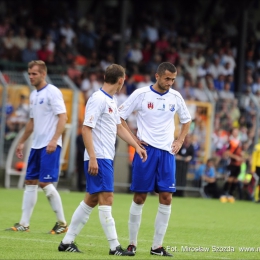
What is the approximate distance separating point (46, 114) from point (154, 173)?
2578mm

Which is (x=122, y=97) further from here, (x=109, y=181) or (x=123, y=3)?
(x=109, y=181)

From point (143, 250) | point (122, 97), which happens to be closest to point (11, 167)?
point (122, 97)

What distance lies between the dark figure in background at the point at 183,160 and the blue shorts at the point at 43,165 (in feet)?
39.5

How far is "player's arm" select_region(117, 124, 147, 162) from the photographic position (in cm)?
880

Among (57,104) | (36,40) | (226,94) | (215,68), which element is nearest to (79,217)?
(57,104)

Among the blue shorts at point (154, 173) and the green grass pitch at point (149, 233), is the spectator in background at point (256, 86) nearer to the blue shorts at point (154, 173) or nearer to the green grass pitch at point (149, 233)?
the green grass pitch at point (149, 233)

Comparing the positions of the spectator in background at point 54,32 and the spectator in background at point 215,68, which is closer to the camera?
Result: the spectator in background at point 54,32

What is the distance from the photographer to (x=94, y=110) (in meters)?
8.53

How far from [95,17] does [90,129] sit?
2238cm

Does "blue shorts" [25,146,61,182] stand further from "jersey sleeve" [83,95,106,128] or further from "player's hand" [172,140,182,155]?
"jersey sleeve" [83,95,106,128]

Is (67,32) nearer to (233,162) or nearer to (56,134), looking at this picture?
(233,162)

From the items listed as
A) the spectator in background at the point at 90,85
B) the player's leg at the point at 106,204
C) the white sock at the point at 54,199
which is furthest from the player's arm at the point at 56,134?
the spectator in background at the point at 90,85

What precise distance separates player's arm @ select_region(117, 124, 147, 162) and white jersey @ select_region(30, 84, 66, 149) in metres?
2.26

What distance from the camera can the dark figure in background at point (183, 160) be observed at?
22.9m
